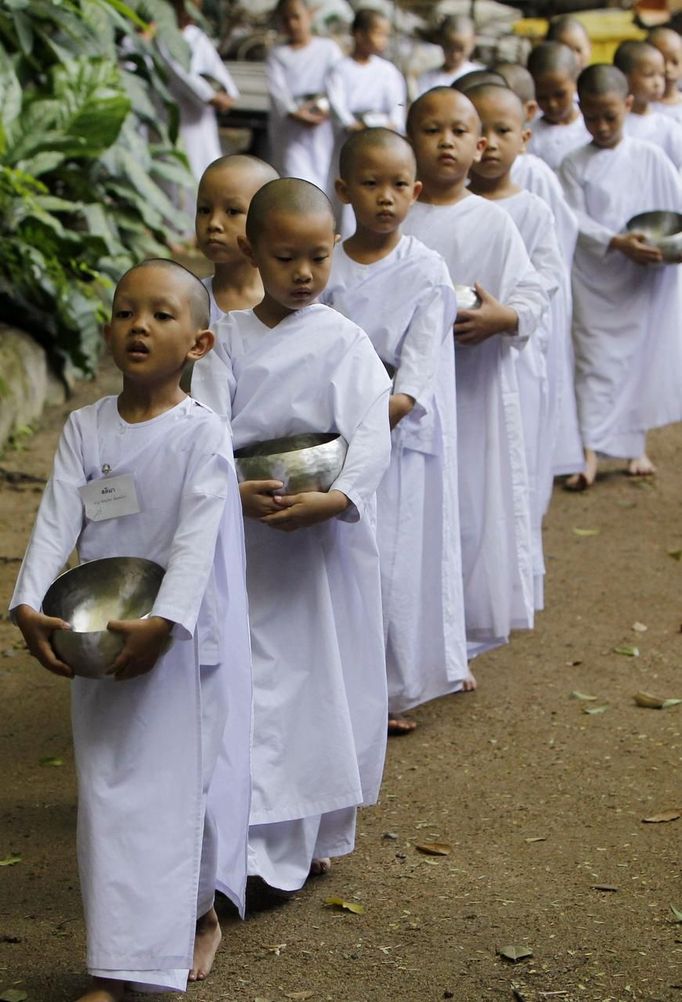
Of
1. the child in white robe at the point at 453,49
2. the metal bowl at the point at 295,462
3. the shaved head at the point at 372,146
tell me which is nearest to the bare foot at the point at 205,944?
the metal bowl at the point at 295,462

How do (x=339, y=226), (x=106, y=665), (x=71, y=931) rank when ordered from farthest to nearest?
(x=339, y=226) < (x=71, y=931) < (x=106, y=665)

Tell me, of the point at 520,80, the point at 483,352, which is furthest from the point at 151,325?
the point at 520,80

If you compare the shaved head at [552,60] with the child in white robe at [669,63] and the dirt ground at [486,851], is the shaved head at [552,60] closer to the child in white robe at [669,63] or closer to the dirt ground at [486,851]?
the child in white robe at [669,63]

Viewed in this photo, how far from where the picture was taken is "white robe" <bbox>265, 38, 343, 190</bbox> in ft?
45.0

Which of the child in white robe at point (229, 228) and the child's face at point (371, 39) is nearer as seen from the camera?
the child in white robe at point (229, 228)

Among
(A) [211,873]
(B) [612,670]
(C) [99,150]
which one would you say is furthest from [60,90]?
(A) [211,873]

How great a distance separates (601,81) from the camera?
7.58 metres

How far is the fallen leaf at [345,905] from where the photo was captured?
388 cm

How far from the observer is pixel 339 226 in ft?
42.4

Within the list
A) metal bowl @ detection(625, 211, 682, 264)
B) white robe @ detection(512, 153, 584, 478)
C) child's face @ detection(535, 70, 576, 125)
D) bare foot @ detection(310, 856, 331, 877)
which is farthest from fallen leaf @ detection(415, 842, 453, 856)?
child's face @ detection(535, 70, 576, 125)

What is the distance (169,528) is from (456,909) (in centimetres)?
122

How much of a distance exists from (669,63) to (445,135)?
542 centimetres

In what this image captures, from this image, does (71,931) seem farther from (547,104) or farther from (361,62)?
(361,62)

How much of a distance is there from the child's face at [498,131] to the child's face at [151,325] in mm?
2730
